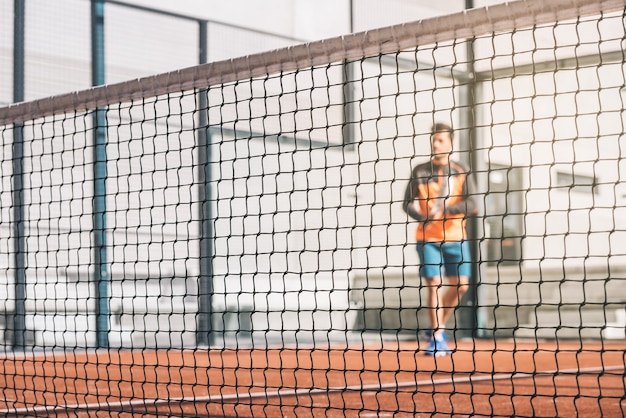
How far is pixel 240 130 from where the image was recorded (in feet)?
29.6

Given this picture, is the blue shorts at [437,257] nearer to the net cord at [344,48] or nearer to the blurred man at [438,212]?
the blurred man at [438,212]

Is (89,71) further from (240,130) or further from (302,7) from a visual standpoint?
(302,7)

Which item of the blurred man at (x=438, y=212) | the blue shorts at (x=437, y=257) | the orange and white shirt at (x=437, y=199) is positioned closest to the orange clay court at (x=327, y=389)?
the blurred man at (x=438, y=212)

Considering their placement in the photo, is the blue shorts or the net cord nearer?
the net cord

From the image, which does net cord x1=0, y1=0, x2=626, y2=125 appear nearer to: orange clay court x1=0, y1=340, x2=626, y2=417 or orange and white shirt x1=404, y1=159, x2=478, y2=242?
orange clay court x1=0, y1=340, x2=626, y2=417

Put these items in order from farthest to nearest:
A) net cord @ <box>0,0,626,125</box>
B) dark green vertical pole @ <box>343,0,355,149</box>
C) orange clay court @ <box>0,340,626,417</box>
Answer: dark green vertical pole @ <box>343,0,355,149</box>, orange clay court @ <box>0,340,626,417</box>, net cord @ <box>0,0,626,125</box>

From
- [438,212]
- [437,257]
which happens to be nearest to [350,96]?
[438,212]

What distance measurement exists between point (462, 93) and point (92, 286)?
4404mm

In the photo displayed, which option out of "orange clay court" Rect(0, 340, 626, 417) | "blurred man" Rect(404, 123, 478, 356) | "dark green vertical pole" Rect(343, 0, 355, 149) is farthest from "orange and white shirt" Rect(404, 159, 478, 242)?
"dark green vertical pole" Rect(343, 0, 355, 149)

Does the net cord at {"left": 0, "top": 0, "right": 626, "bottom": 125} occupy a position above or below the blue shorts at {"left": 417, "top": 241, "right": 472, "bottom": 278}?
above

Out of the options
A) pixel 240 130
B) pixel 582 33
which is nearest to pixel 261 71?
pixel 240 130

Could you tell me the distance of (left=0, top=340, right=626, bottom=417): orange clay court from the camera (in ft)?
11.7

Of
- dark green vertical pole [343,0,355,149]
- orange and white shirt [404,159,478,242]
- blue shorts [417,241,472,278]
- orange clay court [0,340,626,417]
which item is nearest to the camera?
orange clay court [0,340,626,417]

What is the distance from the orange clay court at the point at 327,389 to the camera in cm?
355
